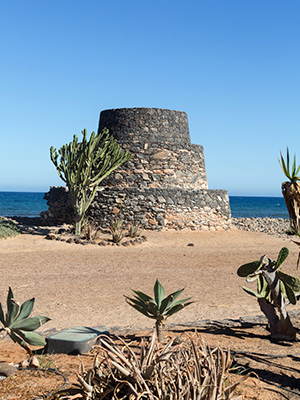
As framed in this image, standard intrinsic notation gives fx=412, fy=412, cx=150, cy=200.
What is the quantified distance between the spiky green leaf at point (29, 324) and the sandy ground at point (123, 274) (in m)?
1.95

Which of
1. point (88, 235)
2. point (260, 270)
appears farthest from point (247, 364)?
point (88, 235)

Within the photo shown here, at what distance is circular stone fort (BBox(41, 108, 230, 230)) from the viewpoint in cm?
1781

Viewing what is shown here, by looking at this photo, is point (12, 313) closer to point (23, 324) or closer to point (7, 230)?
point (23, 324)

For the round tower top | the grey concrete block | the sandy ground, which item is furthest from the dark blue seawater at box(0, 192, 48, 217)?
the grey concrete block

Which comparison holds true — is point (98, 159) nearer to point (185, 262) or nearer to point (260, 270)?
point (185, 262)

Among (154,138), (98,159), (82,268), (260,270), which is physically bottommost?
(82,268)

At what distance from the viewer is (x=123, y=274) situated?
948cm

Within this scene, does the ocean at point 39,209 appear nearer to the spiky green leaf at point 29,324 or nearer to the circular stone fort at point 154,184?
the circular stone fort at point 154,184

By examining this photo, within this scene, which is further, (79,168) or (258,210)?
(258,210)

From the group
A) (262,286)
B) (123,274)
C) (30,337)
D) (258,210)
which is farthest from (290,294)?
(258,210)

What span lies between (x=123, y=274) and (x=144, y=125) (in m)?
12.0

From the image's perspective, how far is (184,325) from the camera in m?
5.44

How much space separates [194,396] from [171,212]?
50.9ft

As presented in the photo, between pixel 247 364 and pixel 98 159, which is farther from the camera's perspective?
pixel 98 159
